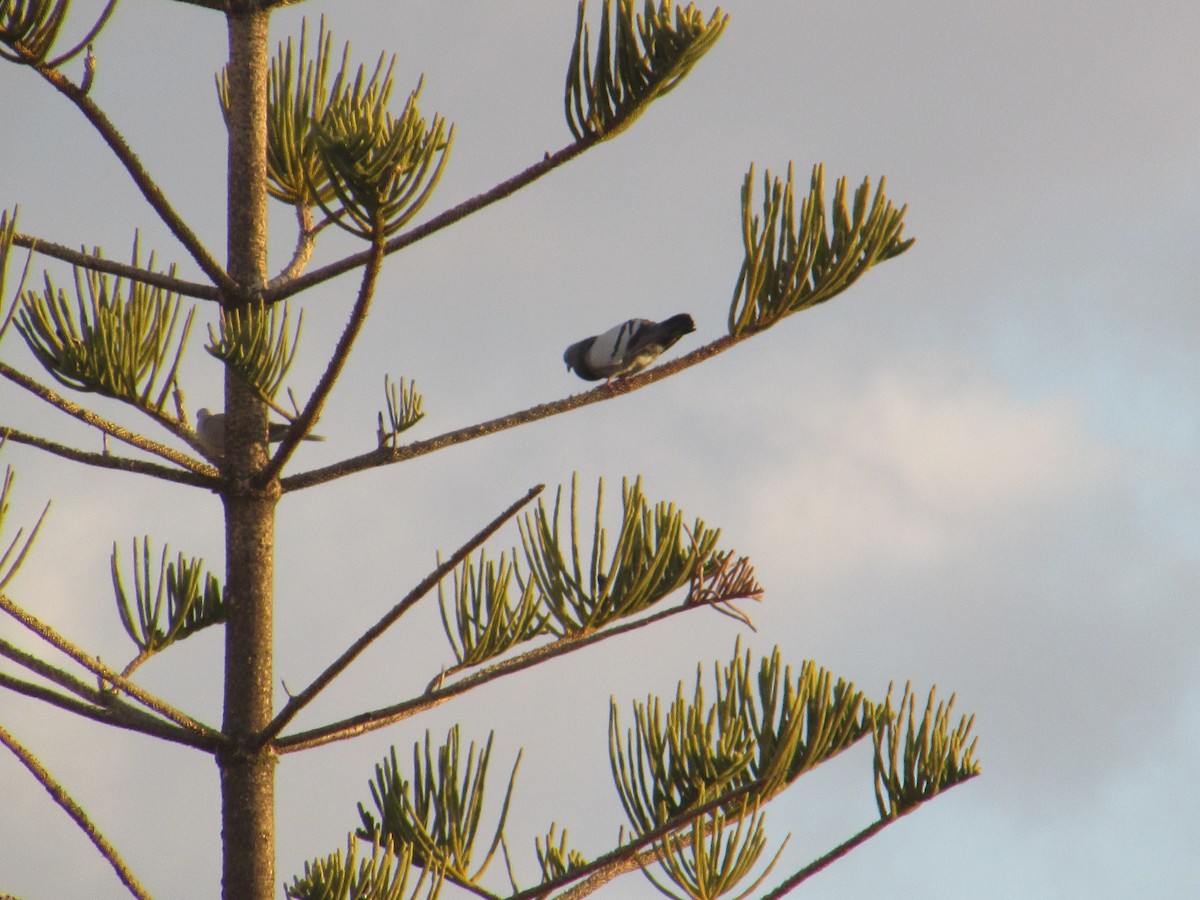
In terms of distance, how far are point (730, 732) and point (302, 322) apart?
1579mm

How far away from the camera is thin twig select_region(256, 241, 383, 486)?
3225 millimetres

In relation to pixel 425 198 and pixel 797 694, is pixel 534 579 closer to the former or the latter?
pixel 797 694

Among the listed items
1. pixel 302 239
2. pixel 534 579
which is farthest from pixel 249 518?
pixel 302 239

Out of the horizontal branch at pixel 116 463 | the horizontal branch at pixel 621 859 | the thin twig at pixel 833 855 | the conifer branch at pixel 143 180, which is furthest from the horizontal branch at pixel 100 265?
the thin twig at pixel 833 855

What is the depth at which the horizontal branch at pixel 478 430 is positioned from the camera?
11.9 feet

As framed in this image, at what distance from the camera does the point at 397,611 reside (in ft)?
10.8

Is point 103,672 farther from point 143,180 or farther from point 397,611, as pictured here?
point 143,180

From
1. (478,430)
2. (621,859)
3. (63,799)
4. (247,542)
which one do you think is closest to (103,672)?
(63,799)

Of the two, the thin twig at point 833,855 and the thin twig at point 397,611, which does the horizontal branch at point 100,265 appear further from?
the thin twig at point 833,855

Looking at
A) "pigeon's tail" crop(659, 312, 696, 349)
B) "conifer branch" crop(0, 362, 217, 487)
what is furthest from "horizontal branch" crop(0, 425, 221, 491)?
"pigeon's tail" crop(659, 312, 696, 349)

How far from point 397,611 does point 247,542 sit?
1.94 ft

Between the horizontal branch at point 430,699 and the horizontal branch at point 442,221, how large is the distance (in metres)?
1.17

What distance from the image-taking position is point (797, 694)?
3.73m

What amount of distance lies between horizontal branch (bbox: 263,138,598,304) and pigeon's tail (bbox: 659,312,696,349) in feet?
2.24
